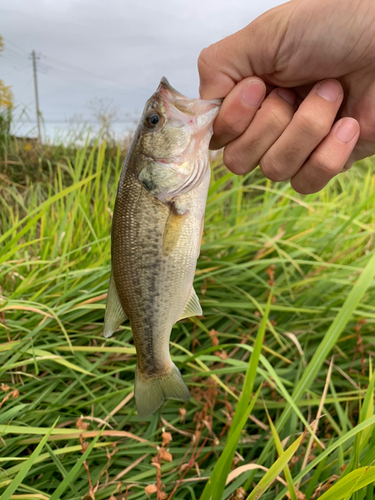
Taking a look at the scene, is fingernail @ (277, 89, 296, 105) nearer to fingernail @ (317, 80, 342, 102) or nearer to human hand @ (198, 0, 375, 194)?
human hand @ (198, 0, 375, 194)

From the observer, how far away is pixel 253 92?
1.36 m

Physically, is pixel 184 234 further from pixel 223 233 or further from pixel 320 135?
pixel 223 233

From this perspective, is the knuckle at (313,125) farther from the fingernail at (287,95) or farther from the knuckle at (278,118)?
the fingernail at (287,95)

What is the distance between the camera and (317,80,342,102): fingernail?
1.36 m

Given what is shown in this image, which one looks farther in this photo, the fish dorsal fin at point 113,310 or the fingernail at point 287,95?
the fingernail at point 287,95

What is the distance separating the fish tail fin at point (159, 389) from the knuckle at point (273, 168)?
892 mm

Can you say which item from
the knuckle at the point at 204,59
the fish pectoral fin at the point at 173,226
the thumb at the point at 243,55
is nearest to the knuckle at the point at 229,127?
the thumb at the point at 243,55

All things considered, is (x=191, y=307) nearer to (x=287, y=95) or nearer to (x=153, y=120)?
(x=153, y=120)

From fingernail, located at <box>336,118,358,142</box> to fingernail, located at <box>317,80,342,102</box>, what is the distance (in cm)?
10

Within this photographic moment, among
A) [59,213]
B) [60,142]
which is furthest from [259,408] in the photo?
[60,142]

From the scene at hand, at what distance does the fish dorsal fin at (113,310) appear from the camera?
1.25 m

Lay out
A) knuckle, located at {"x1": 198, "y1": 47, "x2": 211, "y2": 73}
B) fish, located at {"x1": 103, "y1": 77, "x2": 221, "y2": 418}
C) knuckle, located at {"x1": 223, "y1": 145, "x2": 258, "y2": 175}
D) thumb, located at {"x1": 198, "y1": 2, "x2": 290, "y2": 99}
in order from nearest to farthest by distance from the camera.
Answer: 1. fish, located at {"x1": 103, "y1": 77, "x2": 221, "y2": 418}
2. thumb, located at {"x1": 198, "y1": 2, "x2": 290, "y2": 99}
3. knuckle, located at {"x1": 198, "y1": 47, "x2": 211, "y2": 73}
4. knuckle, located at {"x1": 223, "y1": 145, "x2": 258, "y2": 175}

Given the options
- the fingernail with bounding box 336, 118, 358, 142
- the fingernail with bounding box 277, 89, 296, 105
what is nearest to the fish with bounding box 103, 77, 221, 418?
the fingernail with bounding box 277, 89, 296, 105

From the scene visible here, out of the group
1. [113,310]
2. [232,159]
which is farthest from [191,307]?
[232,159]
